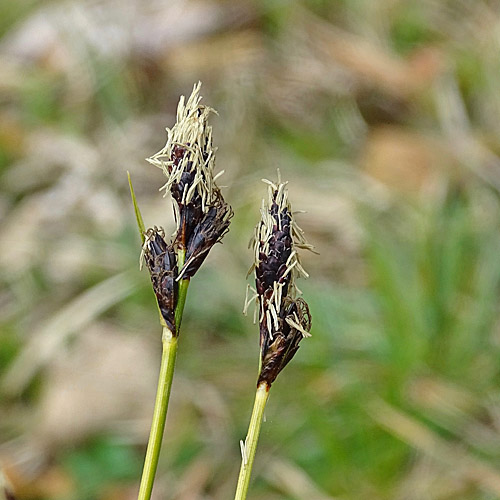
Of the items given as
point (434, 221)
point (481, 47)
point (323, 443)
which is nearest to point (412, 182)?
point (434, 221)

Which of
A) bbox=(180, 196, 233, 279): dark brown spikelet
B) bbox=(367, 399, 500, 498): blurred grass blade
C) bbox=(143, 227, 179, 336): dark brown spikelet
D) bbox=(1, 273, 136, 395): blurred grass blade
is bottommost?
bbox=(1, 273, 136, 395): blurred grass blade

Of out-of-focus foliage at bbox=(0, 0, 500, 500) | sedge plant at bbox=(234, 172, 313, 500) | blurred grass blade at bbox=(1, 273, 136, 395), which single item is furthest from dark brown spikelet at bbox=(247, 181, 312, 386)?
blurred grass blade at bbox=(1, 273, 136, 395)

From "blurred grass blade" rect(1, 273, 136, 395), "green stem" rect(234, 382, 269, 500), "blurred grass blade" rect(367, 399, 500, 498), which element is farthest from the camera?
"blurred grass blade" rect(1, 273, 136, 395)

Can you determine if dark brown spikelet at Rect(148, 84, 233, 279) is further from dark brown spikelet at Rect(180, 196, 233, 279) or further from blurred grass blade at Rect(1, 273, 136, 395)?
blurred grass blade at Rect(1, 273, 136, 395)

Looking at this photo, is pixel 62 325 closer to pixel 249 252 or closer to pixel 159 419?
pixel 249 252

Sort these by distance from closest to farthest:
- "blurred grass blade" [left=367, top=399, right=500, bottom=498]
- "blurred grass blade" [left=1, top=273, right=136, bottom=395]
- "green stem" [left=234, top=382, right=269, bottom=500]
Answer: "green stem" [left=234, top=382, right=269, bottom=500] → "blurred grass blade" [left=367, top=399, right=500, bottom=498] → "blurred grass blade" [left=1, top=273, right=136, bottom=395]

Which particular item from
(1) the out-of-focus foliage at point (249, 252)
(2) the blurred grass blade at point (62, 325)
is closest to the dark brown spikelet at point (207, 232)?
(1) the out-of-focus foliage at point (249, 252)

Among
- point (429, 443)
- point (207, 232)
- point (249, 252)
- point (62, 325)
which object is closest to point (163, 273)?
point (207, 232)

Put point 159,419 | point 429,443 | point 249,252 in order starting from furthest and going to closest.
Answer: point 249,252 → point 429,443 → point 159,419

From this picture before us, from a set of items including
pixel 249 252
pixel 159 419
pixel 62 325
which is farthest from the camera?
pixel 249 252
